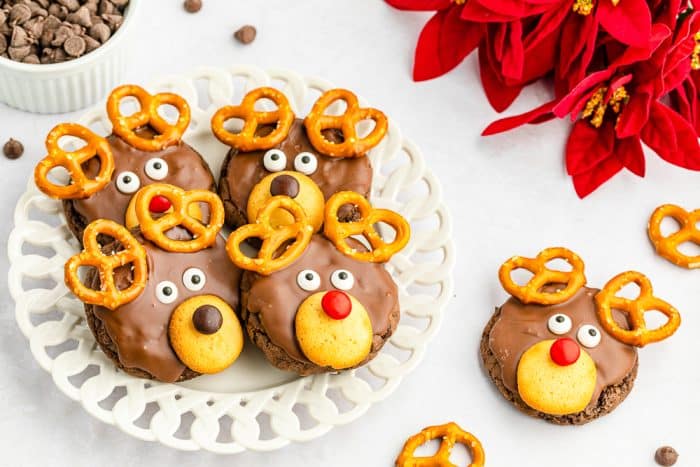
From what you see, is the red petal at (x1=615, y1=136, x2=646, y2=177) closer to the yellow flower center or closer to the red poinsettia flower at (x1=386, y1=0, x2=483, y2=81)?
the yellow flower center

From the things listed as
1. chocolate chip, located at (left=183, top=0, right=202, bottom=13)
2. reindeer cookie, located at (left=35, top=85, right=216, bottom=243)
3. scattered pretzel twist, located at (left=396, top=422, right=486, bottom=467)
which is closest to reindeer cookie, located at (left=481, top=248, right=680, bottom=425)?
scattered pretzel twist, located at (left=396, top=422, right=486, bottom=467)

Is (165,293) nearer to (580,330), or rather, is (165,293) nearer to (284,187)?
(284,187)

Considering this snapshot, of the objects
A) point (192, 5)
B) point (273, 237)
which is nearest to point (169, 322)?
point (273, 237)

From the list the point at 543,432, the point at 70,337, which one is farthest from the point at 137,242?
the point at 543,432

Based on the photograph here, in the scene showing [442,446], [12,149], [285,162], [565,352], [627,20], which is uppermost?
[627,20]

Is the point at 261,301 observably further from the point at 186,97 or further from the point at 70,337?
the point at 186,97

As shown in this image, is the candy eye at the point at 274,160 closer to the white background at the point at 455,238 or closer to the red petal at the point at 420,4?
the white background at the point at 455,238
